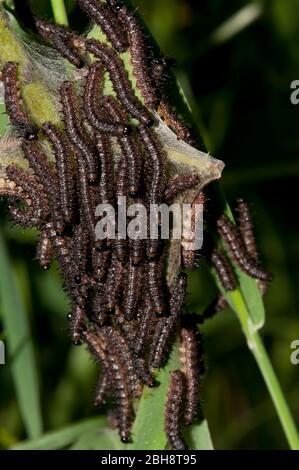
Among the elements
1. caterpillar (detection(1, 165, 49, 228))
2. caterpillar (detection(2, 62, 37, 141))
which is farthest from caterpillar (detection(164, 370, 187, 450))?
caterpillar (detection(2, 62, 37, 141))

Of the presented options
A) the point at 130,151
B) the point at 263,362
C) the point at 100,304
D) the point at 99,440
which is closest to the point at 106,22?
the point at 130,151

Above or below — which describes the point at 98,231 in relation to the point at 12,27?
below

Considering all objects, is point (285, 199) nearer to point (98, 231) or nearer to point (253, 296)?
point (253, 296)

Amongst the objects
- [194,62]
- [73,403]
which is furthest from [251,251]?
[194,62]

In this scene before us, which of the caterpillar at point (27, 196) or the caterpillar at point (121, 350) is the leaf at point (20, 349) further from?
the caterpillar at point (27, 196)

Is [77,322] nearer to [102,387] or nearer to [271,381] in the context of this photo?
[102,387]
